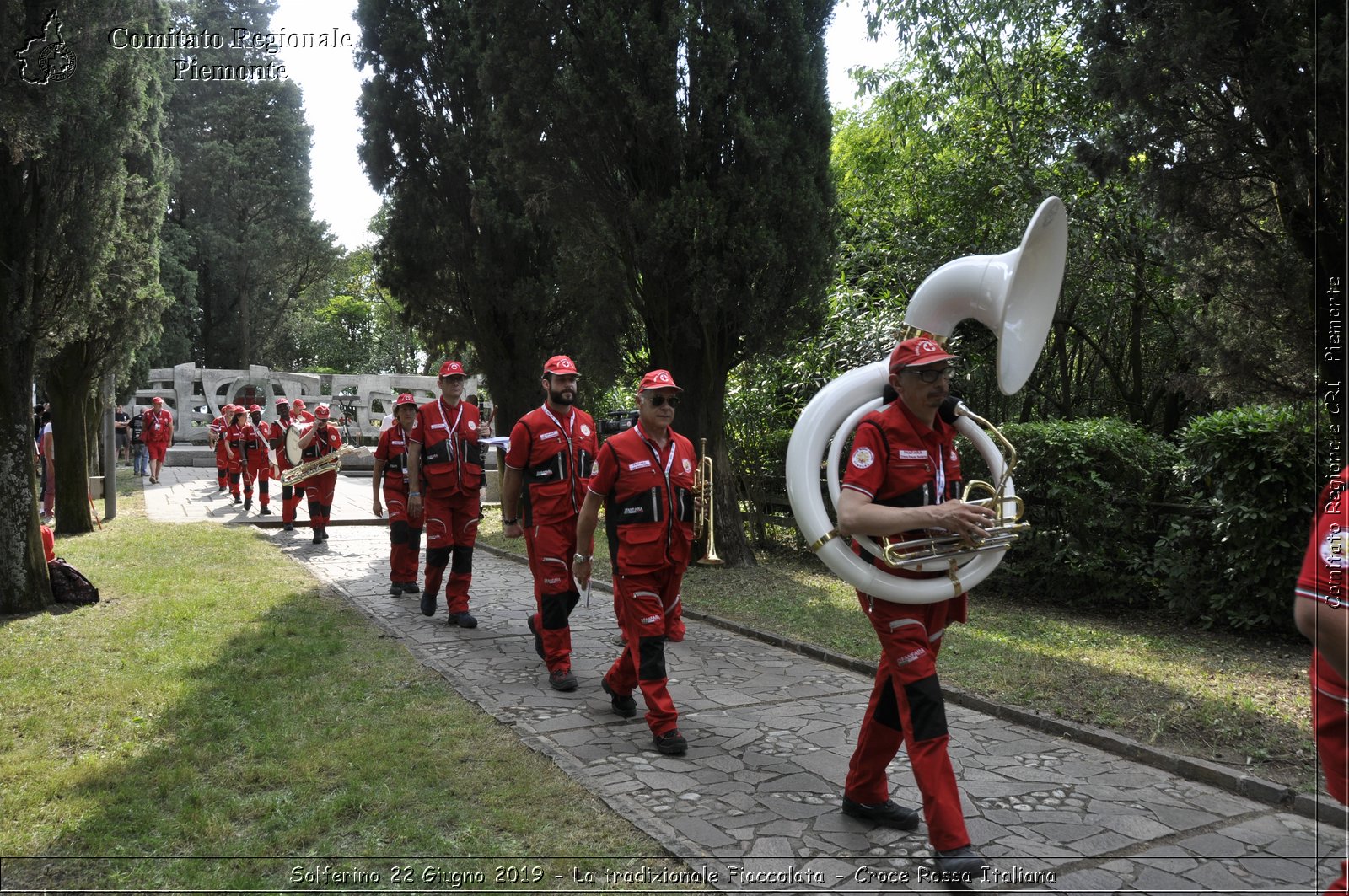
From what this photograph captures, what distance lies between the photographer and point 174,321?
4038 centimetres

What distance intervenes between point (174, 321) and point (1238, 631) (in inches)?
1653

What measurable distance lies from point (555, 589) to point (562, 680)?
1.98 feet

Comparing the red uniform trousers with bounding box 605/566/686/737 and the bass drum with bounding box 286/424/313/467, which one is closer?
the red uniform trousers with bounding box 605/566/686/737

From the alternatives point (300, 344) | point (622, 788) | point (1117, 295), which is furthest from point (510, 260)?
point (300, 344)

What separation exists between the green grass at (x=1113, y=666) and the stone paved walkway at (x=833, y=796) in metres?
0.36

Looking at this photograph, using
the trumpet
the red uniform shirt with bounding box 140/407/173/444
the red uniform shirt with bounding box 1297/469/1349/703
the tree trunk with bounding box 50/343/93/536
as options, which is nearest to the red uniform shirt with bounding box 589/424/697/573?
→ the trumpet

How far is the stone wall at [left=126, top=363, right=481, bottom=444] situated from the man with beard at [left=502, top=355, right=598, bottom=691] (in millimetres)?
29415

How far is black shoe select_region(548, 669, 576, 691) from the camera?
21.0 ft

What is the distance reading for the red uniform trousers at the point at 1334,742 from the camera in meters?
2.49

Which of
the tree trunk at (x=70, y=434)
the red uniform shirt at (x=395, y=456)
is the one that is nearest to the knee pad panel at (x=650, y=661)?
the red uniform shirt at (x=395, y=456)

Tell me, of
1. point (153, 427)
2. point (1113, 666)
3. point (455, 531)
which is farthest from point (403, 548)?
point (153, 427)

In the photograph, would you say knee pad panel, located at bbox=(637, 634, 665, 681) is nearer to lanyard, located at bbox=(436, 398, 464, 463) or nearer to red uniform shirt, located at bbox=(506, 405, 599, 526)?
red uniform shirt, located at bbox=(506, 405, 599, 526)

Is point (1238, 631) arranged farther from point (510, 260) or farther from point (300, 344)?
point (300, 344)

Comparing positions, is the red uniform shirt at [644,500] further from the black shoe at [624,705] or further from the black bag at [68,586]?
the black bag at [68,586]
